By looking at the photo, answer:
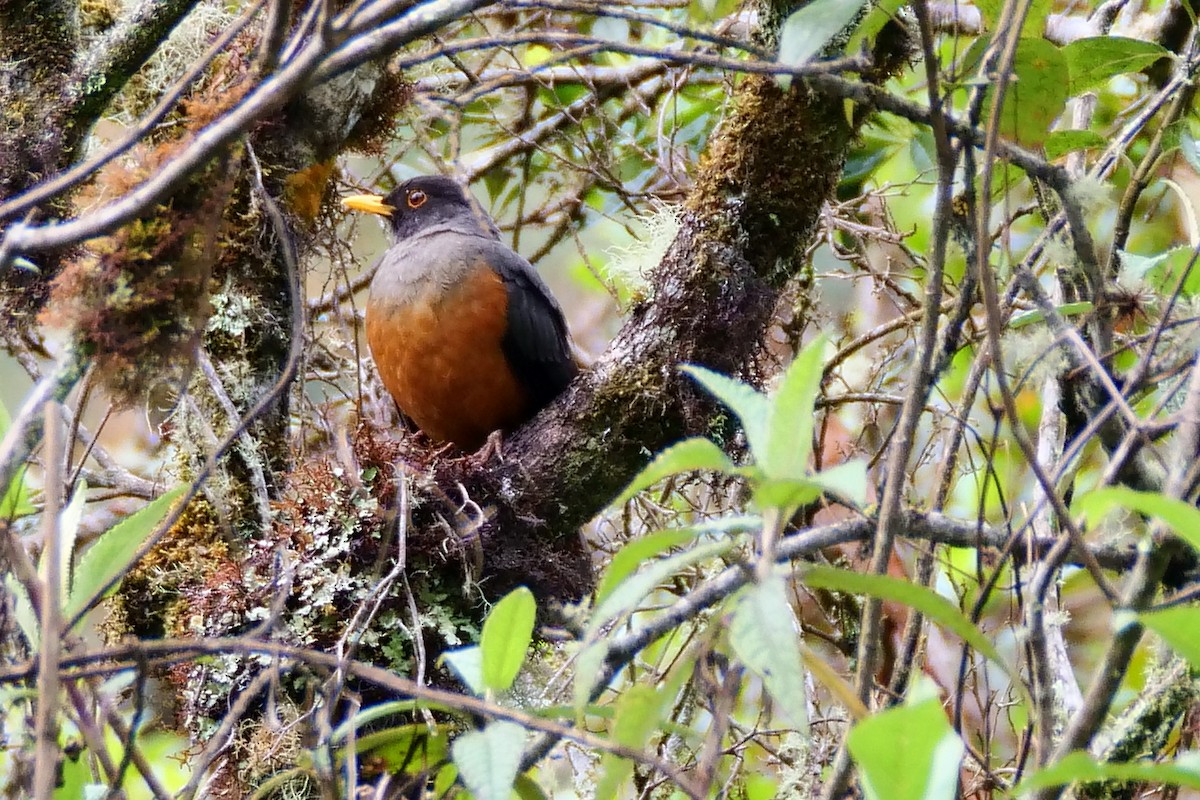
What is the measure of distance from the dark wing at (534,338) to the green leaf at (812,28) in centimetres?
268

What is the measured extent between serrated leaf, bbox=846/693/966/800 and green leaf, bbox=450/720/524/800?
0.50 metres

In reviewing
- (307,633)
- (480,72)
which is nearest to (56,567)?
(307,633)

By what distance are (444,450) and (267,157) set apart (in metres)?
1.22

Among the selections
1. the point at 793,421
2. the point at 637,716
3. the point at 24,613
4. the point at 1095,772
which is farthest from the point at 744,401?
the point at 24,613

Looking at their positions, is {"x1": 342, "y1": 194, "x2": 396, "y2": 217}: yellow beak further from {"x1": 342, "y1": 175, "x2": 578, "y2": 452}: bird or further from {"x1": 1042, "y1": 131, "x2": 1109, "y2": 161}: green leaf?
{"x1": 1042, "y1": 131, "x2": 1109, "y2": 161}: green leaf

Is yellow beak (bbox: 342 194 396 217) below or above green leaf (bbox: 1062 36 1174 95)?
above

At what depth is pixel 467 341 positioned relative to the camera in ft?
15.3

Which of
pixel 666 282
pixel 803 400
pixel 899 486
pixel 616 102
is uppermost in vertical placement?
pixel 616 102

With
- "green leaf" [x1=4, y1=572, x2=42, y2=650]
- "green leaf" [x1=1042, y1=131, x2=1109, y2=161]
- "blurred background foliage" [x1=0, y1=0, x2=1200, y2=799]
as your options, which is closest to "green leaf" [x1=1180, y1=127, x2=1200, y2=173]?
"blurred background foliage" [x1=0, y1=0, x2=1200, y2=799]

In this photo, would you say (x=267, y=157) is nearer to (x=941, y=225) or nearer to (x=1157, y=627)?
(x=941, y=225)

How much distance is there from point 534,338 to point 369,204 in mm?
1165

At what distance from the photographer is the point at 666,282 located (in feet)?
12.4

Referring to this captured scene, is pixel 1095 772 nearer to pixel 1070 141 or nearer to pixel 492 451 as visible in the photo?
pixel 1070 141

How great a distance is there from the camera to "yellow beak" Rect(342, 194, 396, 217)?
16.9 ft
